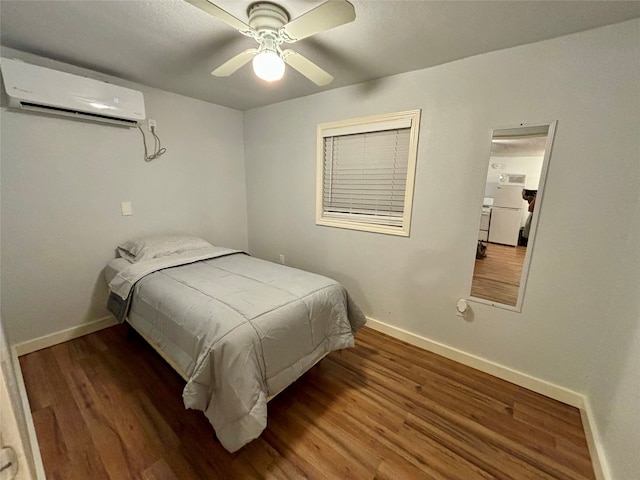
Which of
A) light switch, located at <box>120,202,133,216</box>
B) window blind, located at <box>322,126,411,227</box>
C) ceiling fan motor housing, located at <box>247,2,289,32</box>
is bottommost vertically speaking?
light switch, located at <box>120,202,133,216</box>

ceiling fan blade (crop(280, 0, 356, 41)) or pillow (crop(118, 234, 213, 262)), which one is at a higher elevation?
ceiling fan blade (crop(280, 0, 356, 41))

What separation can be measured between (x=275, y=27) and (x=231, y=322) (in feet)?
5.08

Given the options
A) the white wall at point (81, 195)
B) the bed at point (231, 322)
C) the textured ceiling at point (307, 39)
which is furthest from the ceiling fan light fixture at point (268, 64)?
the white wall at point (81, 195)

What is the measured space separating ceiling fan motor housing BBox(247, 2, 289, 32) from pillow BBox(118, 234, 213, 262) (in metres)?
1.89

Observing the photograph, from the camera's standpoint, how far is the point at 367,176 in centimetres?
249

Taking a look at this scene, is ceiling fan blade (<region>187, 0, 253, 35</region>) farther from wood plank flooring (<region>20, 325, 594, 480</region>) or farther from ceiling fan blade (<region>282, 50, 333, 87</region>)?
wood plank flooring (<region>20, 325, 594, 480</region>)

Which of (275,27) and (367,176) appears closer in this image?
(275,27)

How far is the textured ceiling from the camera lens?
4.32ft

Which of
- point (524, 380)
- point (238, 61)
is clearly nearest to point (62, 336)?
point (238, 61)

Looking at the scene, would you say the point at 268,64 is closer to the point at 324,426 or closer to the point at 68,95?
the point at 68,95

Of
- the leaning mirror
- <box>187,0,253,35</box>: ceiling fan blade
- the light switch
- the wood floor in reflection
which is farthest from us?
the light switch

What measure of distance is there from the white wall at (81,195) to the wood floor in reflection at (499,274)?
9.38 ft

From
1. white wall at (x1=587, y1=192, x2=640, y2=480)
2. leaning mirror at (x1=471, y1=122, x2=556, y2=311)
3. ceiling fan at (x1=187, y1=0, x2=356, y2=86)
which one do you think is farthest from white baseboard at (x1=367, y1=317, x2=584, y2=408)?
ceiling fan at (x1=187, y1=0, x2=356, y2=86)

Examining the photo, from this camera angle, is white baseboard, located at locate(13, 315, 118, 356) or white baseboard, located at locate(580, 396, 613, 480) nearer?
white baseboard, located at locate(580, 396, 613, 480)
